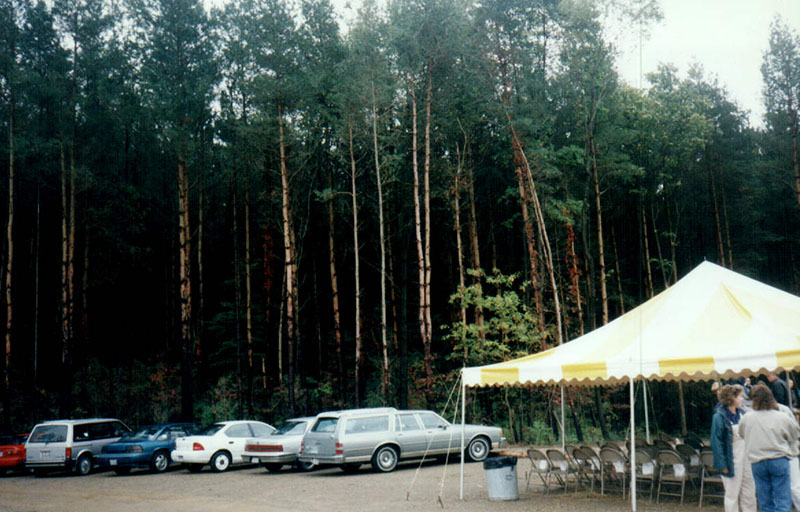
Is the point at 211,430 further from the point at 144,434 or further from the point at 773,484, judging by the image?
the point at 773,484

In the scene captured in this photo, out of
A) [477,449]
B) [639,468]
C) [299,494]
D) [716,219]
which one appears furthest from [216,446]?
[716,219]

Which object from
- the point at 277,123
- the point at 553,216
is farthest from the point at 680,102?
the point at 277,123

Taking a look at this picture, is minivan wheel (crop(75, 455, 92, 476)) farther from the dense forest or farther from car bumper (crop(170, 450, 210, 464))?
the dense forest

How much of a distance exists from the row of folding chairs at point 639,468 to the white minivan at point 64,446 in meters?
13.2

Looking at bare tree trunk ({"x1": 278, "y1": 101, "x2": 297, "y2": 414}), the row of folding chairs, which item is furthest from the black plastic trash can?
bare tree trunk ({"x1": 278, "y1": 101, "x2": 297, "y2": 414})

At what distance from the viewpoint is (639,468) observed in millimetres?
12438

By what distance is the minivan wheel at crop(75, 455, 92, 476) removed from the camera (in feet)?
67.2

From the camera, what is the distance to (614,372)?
11156 mm

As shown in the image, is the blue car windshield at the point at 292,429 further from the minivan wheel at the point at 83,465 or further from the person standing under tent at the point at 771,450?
the person standing under tent at the point at 771,450

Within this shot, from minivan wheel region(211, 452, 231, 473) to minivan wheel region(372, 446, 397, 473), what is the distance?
15.8ft

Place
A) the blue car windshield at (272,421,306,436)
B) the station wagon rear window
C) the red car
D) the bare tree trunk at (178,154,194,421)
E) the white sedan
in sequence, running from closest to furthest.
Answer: the blue car windshield at (272,421,306,436)
the white sedan
the station wagon rear window
the red car
the bare tree trunk at (178,154,194,421)

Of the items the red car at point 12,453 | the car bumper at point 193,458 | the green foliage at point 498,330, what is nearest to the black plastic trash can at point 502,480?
the car bumper at point 193,458

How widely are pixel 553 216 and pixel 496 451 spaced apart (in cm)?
1050

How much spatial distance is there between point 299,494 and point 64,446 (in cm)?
964
